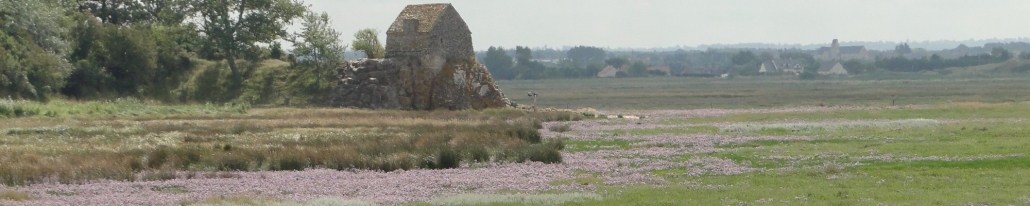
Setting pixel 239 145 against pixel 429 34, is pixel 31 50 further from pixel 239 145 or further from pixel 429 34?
pixel 239 145

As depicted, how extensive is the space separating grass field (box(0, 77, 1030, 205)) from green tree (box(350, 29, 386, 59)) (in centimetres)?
2495

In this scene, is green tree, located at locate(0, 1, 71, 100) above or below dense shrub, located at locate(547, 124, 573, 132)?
above

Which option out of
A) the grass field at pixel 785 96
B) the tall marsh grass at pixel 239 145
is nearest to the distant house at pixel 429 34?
the tall marsh grass at pixel 239 145

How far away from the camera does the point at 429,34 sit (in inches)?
2477

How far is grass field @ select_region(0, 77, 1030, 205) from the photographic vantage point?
70.2ft

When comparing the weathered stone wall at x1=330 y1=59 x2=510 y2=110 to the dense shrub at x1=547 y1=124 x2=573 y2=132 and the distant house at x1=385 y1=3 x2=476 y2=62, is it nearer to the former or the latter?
the distant house at x1=385 y1=3 x2=476 y2=62

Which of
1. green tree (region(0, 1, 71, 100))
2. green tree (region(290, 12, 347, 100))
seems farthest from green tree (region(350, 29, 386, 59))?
green tree (region(0, 1, 71, 100))

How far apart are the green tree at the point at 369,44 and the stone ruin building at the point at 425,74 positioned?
23.0ft

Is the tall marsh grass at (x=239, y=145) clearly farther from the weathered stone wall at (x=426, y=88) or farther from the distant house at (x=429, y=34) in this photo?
the distant house at (x=429, y=34)

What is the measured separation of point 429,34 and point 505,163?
34.3 metres

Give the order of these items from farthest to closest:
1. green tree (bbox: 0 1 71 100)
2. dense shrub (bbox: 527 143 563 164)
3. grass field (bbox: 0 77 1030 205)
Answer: green tree (bbox: 0 1 71 100) < dense shrub (bbox: 527 143 563 164) < grass field (bbox: 0 77 1030 205)

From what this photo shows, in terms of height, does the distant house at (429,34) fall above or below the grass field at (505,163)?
above

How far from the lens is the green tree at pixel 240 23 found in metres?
66.8

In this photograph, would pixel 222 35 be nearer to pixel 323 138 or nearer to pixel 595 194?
pixel 323 138
